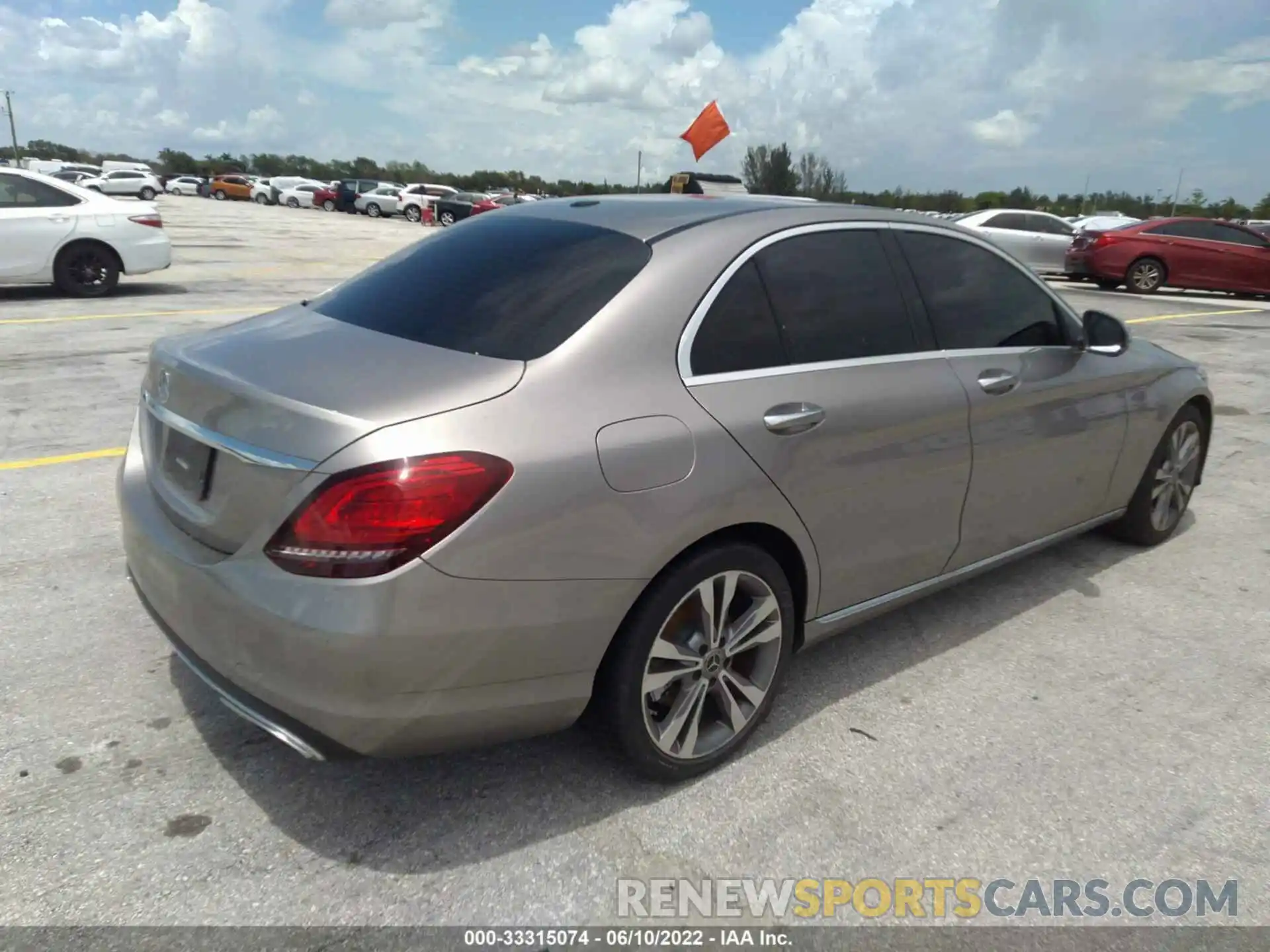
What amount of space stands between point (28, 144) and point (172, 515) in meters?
139

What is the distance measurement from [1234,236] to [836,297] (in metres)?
18.6

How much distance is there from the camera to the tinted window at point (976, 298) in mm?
3467

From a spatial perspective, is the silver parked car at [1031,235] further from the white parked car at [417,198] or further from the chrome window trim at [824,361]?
the white parked car at [417,198]

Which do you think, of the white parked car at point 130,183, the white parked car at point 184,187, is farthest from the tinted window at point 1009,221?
the white parked car at point 184,187

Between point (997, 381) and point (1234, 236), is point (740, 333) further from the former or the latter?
point (1234, 236)

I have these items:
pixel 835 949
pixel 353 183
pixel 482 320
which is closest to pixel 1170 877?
pixel 835 949

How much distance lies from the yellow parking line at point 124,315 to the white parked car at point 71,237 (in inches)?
52.2

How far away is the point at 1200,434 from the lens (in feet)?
16.2

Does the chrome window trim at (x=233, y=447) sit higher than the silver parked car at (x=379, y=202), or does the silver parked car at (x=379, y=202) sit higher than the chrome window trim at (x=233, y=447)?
the chrome window trim at (x=233, y=447)

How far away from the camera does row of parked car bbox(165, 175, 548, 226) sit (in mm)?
40375

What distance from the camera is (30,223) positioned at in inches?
430

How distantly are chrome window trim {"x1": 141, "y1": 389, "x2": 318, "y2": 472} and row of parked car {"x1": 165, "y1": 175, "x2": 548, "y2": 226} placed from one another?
32.7 meters

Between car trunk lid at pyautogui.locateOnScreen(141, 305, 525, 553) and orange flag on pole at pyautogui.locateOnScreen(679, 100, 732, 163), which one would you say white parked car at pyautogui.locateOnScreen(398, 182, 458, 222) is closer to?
orange flag on pole at pyautogui.locateOnScreen(679, 100, 732, 163)

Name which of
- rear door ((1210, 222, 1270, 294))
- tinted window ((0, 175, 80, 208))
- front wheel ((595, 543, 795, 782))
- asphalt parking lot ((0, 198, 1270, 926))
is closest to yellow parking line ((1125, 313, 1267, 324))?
rear door ((1210, 222, 1270, 294))
